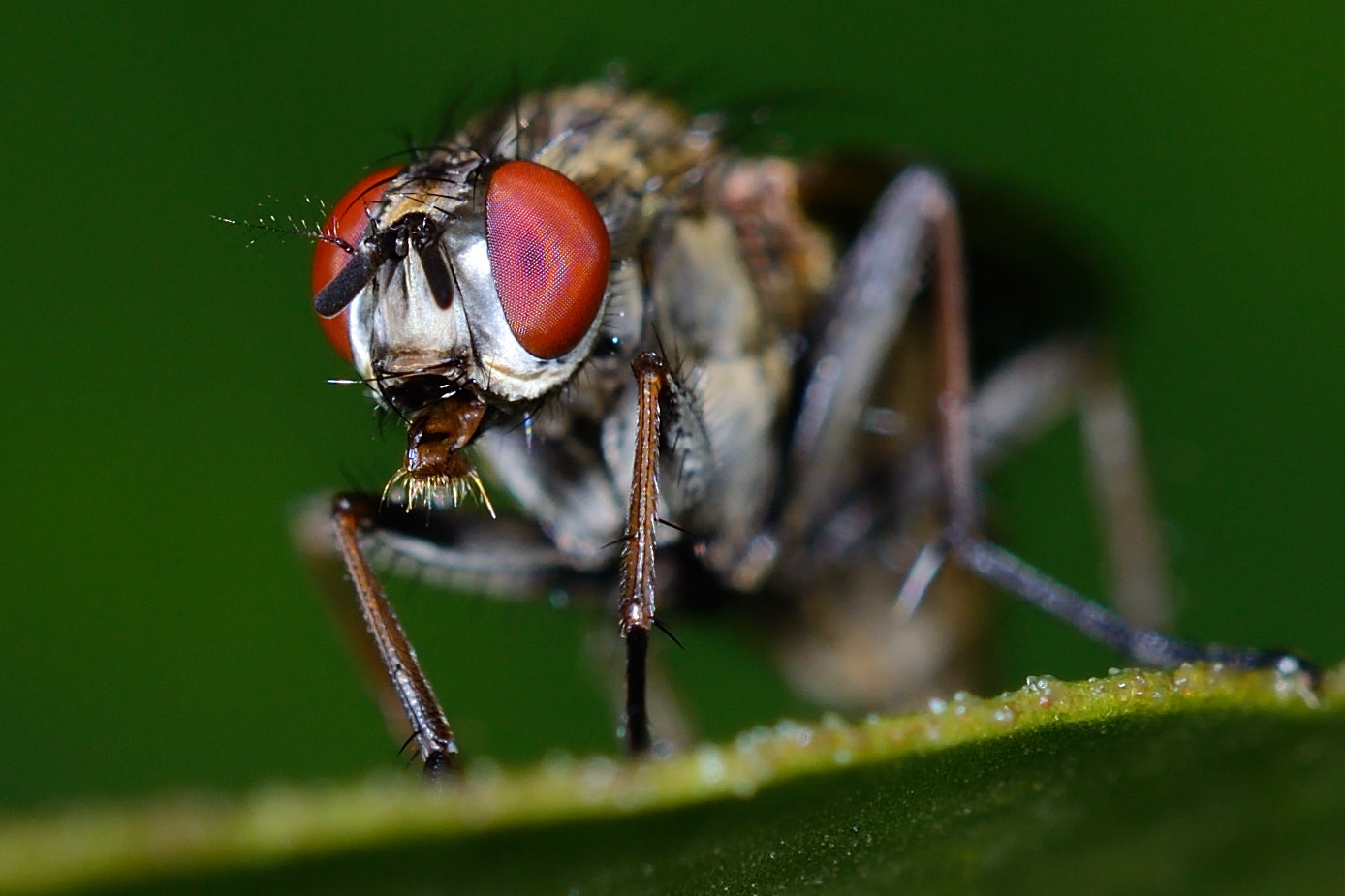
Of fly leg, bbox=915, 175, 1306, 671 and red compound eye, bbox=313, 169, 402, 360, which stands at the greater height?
red compound eye, bbox=313, 169, 402, 360

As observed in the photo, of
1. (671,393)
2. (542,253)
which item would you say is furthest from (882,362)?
(542,253)

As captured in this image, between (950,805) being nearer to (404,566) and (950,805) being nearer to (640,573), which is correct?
(640,573)

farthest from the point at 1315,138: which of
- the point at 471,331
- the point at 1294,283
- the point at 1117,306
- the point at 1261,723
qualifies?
the point at 1261,723

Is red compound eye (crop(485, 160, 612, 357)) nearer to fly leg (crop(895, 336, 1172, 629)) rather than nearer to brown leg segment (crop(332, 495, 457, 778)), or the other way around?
brown leg segment (crop(332, 495, 457, 778))

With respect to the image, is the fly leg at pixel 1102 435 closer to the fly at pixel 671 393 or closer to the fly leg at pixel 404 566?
the fly at pixel 671 393

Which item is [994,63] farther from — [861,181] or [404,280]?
[404,280]

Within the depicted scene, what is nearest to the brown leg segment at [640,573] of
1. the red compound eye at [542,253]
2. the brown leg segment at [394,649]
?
the red compound eye at [542,253]

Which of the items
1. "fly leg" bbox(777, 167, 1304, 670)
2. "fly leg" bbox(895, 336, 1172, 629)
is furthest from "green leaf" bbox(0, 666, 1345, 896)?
"fly leg" bbox(895, 336, 1172, 629)
